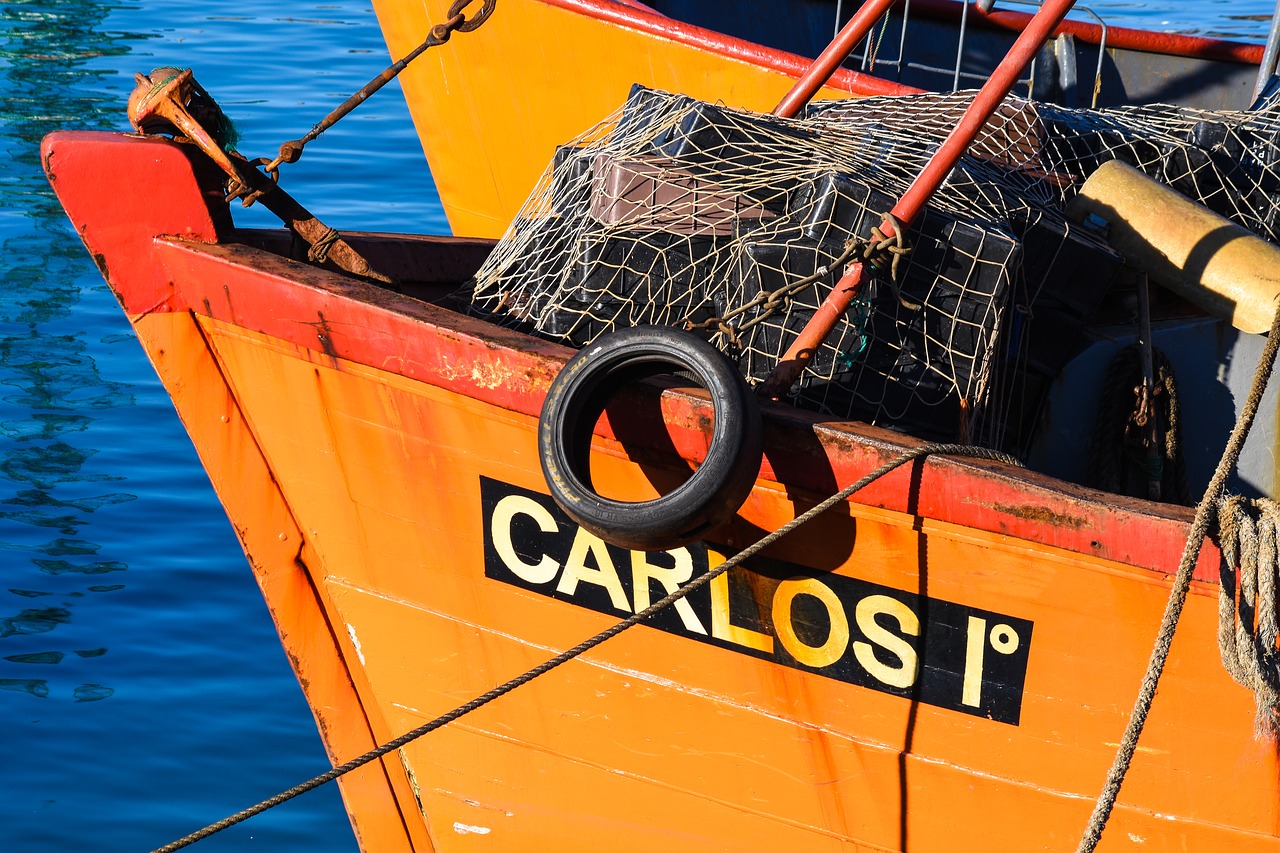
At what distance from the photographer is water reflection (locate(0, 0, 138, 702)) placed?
5.64m

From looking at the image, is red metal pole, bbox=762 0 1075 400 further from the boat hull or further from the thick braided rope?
the thick braided rope

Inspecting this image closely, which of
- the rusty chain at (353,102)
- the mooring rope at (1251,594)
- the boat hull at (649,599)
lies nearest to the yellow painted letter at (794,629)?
the boat hull at (649,599)

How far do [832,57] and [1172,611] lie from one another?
2.34 m

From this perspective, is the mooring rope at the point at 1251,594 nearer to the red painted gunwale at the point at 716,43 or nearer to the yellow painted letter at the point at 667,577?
the yellow painted letter at the point at 667,577

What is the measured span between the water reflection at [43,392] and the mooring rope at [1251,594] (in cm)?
443

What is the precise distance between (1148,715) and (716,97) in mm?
4396

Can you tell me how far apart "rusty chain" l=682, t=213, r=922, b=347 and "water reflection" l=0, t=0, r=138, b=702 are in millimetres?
3696

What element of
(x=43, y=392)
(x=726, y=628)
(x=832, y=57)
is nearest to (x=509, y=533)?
(x=726, y=628)

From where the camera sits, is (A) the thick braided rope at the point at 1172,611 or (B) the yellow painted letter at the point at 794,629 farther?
(B) the yellow painted letter at the point at 794,629

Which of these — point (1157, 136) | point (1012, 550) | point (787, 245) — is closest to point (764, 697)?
point (1012, 550)

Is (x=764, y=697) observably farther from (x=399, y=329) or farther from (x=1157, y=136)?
(x=1157, y=136)

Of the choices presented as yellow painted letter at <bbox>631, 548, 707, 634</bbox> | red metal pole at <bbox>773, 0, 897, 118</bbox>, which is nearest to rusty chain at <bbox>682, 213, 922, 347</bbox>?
yellow painted letter at <bbox>631, 548, 707, 634</bbox>

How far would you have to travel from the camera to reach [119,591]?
584 cm

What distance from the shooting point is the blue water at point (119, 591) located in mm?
4734
